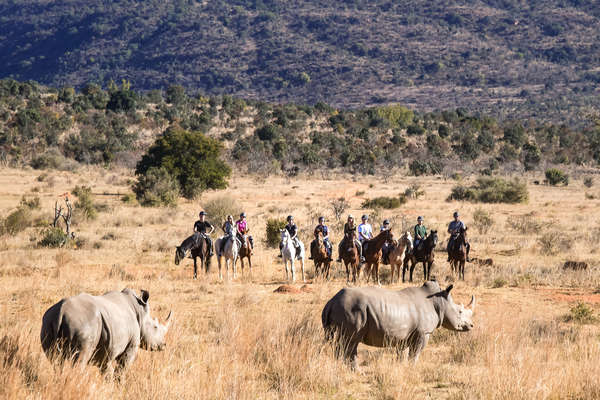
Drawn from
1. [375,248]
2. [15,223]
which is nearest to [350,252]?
[375,248]

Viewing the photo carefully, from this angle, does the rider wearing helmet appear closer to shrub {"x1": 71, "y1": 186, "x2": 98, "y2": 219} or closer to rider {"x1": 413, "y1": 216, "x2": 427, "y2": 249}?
rider {"x1": 413, "y1": 216, "x2": 427, "y2": 249}

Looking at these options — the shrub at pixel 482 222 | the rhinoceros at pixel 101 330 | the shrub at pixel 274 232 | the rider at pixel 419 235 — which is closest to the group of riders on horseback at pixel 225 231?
the rider at pixel 419 235

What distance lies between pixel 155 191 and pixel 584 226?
24.3 m

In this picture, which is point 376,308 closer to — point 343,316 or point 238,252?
point 343,316

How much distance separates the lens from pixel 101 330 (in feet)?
23.7

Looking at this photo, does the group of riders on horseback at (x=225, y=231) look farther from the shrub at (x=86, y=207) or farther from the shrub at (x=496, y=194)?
the shrub at (x=496, y=194)

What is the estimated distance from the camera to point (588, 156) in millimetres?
73312

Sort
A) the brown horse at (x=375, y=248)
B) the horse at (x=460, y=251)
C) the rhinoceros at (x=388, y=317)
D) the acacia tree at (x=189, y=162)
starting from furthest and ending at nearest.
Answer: the acacia tree at (x=189, y=162) < the horse at (x=460, y=251) < the brown horse at (x=375, y=248) < the rhinoceros at (x=388, y=317)

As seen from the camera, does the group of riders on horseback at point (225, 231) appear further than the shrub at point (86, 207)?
No

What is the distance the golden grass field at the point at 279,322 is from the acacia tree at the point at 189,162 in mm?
7317

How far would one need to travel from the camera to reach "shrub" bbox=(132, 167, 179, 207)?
127 feet

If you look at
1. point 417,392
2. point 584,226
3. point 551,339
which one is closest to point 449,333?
point 551,339

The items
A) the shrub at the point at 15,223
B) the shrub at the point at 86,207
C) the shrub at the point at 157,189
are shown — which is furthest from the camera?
the shrub at the point at 157,189

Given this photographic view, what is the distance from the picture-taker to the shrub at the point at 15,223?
27675 mm
